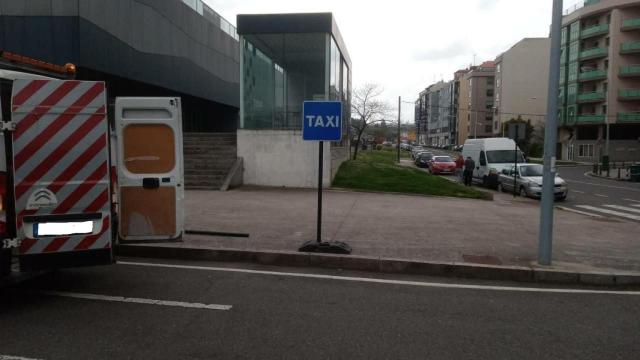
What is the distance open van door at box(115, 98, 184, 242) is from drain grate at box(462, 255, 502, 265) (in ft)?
14.3

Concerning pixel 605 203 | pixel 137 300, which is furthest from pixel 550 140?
pixel 605 203

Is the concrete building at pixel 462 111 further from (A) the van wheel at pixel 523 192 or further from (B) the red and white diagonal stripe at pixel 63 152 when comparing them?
(B) the red and white diagonal stripe at pixel 63 152

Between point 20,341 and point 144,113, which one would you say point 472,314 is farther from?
point 144,113

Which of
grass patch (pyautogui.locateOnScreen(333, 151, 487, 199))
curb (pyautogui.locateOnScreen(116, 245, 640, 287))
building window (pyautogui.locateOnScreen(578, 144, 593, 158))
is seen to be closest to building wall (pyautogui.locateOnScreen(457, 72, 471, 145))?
building window (pyautogui.locateOnScreen(578, 144, 593, 158))

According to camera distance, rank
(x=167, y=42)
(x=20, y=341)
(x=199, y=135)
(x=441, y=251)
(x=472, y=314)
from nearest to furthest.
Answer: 1. (x=20, y=341)
2. (x=472, y=314)
3. (x=441, y=251)
4. (x=199, y=135)
5. (x=167, y=42)

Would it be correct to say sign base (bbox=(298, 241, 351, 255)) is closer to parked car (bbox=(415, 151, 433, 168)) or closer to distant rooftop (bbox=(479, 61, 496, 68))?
parked car (bbox=(415, 151, 433, 168))

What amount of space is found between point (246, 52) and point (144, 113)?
13.0 m

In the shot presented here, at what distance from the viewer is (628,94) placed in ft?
196

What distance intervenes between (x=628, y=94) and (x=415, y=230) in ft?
204

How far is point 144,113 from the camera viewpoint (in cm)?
662

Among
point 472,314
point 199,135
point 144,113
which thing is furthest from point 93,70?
point 472,314

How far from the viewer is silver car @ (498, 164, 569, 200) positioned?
20391mm

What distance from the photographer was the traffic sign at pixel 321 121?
7.77 m

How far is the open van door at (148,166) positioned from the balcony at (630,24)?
67.2 m
